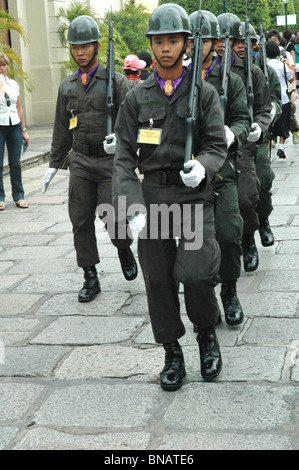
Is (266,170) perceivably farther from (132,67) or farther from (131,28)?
(131,28)

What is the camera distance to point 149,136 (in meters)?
3.82

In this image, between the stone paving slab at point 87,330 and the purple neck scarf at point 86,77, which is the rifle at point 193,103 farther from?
the purple neck scarf at point 86,77

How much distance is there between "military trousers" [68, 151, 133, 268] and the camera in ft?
18.1

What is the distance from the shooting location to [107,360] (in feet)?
14.4

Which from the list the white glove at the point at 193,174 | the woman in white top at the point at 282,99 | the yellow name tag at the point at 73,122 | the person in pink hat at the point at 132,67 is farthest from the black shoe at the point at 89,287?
the woman in white top at the point at 282,99

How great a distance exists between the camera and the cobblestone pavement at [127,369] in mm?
3404

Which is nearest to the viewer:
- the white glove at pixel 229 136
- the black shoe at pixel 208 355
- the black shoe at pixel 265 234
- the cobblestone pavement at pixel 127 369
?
the cobblestone pavement at pixel 127 369

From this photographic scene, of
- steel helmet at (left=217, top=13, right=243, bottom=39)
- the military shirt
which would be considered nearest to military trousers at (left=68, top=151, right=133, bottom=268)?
the military shirt

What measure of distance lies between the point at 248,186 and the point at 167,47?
2043 mm

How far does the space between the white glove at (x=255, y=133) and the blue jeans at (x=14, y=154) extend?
4540 mm

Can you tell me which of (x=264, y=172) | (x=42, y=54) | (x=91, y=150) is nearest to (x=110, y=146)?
(x=91, y=150)

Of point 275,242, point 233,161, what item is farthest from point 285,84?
point 233,161

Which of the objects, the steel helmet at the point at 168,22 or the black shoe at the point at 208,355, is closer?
the steel helmet at the point at 168,22

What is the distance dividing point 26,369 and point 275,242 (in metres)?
3.42
